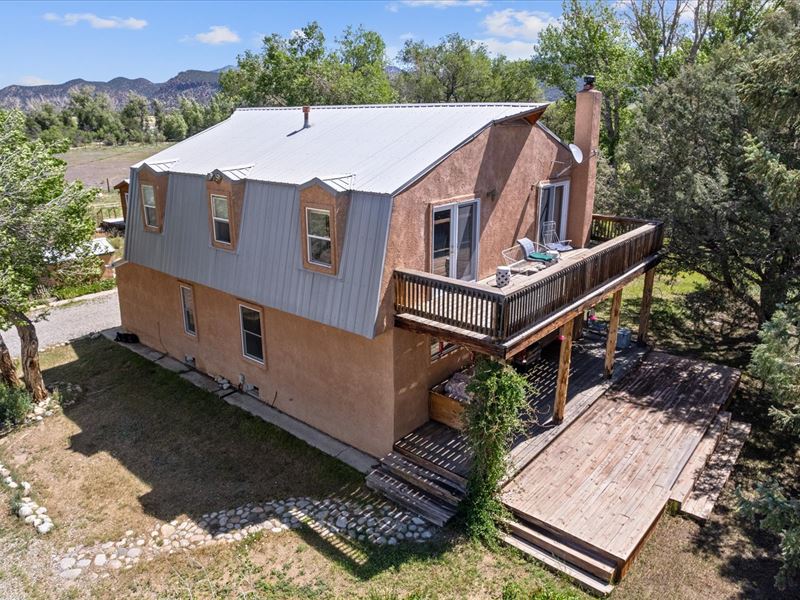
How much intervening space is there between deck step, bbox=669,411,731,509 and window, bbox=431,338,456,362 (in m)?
5.01

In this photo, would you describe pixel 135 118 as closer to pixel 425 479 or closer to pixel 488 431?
pixel 425 479

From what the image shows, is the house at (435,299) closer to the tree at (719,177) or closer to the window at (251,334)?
the window at (251,334)

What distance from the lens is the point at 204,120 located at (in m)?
88.6

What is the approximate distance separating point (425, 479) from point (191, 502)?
14.6 ft

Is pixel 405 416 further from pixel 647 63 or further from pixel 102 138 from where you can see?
pixel 102 138

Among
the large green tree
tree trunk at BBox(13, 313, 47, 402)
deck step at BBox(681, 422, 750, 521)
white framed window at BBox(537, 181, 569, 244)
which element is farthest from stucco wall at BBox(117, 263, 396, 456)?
the large green tree

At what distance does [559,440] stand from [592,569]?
10.7ft

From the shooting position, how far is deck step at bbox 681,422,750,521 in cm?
993

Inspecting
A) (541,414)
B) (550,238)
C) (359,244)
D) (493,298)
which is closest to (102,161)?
(550,238)

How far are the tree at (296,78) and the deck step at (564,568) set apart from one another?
3334 centimetres

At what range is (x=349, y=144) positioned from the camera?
40.7 feet

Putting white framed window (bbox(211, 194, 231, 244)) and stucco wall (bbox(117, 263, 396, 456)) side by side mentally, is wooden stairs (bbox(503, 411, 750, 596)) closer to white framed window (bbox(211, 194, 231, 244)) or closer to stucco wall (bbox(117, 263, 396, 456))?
stucco wall (bbox(117, 263, 396, 456))

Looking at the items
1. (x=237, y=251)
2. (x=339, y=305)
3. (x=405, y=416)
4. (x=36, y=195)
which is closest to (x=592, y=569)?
(x=405, y=416)

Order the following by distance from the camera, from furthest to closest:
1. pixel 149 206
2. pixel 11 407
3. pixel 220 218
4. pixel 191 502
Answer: pixel 149 206, pixel 11 407, pixel 220 218, pixel 191 502
